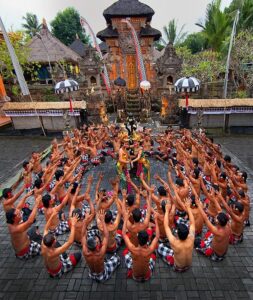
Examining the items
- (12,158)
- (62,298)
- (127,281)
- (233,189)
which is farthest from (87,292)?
(12,158)

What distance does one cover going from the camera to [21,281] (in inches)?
201

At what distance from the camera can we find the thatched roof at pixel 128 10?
21125mm

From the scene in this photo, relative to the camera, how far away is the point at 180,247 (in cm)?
457

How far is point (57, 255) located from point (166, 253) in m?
2.47

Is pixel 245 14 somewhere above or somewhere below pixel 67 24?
below

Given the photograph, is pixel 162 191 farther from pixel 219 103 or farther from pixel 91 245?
pixel 219 103

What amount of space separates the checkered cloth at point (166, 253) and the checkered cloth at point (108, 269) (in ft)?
3.41

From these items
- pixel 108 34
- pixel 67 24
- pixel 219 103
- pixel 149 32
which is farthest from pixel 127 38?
pixel 67 24

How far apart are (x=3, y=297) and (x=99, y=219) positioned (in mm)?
2558

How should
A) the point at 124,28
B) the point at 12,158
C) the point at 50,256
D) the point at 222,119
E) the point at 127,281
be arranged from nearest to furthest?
the point at 50,256, the point at 127,281, the point at 12,158, the point at 222,119, the point at 124,28

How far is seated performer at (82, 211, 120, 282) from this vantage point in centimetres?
444

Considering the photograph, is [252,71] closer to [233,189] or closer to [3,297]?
[233,189]

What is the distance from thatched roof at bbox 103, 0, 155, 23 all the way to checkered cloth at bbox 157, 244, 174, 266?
21.7 m

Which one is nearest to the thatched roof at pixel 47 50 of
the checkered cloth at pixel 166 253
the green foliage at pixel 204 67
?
the green foliage at pixel 204 67
